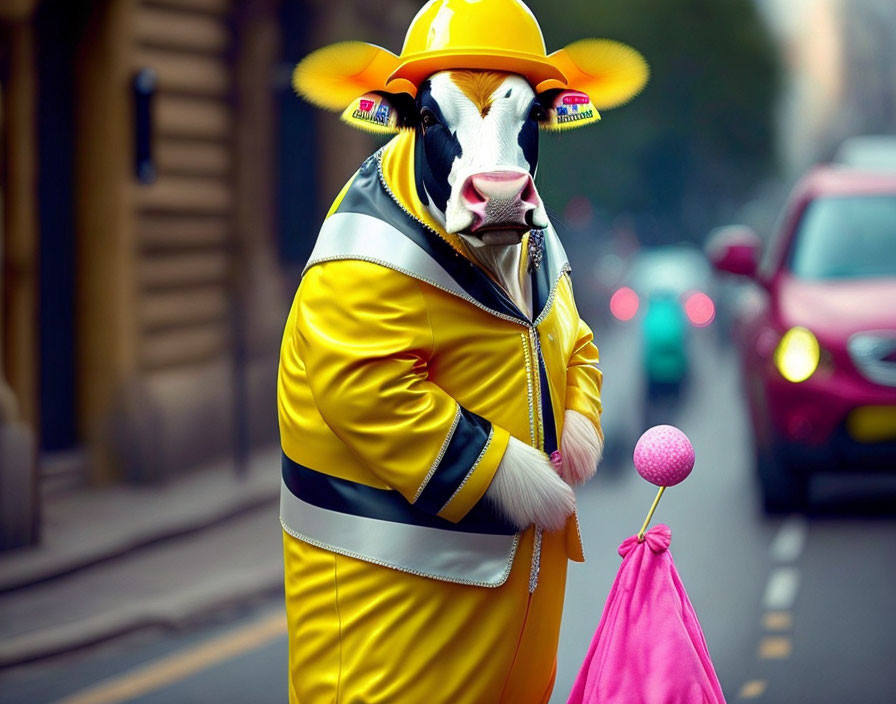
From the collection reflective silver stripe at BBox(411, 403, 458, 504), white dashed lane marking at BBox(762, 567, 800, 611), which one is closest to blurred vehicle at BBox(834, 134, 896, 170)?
white dashed lane marking at BBox(762, 567, 800, 611)

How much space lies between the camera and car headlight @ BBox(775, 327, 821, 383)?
9180 mm

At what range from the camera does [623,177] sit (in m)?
38.4

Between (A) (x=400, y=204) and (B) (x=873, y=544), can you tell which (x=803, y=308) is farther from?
(A) (x=400, y=204)

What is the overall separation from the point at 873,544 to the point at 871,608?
1406mm

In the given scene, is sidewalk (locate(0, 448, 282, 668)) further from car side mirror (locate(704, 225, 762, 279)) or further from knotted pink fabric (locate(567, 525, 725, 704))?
knotted pink fabric (locate(567, 525, 725, 704))

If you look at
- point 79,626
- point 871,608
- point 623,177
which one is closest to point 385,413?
point 79,626

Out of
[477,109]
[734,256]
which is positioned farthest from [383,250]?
[734,256]

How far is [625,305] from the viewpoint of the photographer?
18.4 m

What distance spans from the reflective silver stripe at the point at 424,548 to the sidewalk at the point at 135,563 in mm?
3765

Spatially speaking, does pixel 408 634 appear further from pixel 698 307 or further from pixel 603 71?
pixel 698 307

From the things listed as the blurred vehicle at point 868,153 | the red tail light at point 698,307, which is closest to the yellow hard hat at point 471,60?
the blurred vehicle at point 868,153

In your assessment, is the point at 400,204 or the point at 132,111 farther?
the point at 132,111

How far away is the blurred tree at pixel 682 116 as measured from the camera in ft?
123

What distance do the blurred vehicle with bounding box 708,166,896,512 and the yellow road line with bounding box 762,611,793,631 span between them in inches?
74.7
